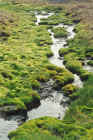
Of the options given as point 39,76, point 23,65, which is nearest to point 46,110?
point 39,76

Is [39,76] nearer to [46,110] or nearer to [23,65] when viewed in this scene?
[23,65]

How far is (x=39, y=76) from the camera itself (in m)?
25.0

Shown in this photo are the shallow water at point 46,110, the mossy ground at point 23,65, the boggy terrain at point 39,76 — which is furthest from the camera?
the mossy ground at point 23,65

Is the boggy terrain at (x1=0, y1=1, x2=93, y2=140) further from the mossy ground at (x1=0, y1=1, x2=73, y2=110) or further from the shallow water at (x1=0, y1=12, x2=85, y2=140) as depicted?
the shallow water at (x1=0, y1=12, x2=85, y2=140)

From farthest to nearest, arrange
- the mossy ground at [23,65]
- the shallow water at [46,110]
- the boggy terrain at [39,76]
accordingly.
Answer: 1. the mossy ground at [23,65]
2. the shallow water at [46,110]
3. the boggy terrain at [39,76]

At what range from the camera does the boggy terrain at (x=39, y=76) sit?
14.3 meters

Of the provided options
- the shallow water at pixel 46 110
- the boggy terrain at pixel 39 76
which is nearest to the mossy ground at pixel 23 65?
the boggy terrain at pixel 39 76

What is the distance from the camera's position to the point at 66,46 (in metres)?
37.9

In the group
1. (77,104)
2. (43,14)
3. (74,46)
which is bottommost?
(77,104)

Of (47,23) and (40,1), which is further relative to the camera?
(40,1)

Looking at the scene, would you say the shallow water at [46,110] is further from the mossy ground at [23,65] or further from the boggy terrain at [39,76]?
the mossy ground at [23,65]

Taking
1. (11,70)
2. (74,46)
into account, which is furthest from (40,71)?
(74,46)

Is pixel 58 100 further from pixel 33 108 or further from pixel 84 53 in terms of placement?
pixel 84 53

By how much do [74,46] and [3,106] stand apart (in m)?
20.7
